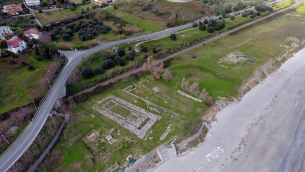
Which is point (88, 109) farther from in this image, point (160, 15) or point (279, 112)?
point (160, 15)

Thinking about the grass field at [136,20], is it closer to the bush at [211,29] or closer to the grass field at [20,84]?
the bush at [211,29]

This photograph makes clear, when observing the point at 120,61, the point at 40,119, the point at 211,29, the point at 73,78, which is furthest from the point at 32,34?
the point at 211,29

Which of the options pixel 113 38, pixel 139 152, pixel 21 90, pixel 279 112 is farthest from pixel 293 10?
pixel 21 90

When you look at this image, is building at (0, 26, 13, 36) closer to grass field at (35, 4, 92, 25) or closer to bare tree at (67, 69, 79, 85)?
grass field at (35, 4, 92, 25)

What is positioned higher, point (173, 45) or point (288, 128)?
point (173, 45)

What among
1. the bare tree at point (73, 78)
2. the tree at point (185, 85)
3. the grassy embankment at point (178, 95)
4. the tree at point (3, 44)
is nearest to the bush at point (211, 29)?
the grassy embankment at point (178, 95)

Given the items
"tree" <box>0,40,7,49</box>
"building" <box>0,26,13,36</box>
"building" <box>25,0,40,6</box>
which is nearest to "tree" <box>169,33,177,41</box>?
"tree" <box>0,40,7,49</box>

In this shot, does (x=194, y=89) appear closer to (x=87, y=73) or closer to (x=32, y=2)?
(x=87, y=73)

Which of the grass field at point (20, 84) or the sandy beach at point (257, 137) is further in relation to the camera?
the grass field at point (20, 84)
